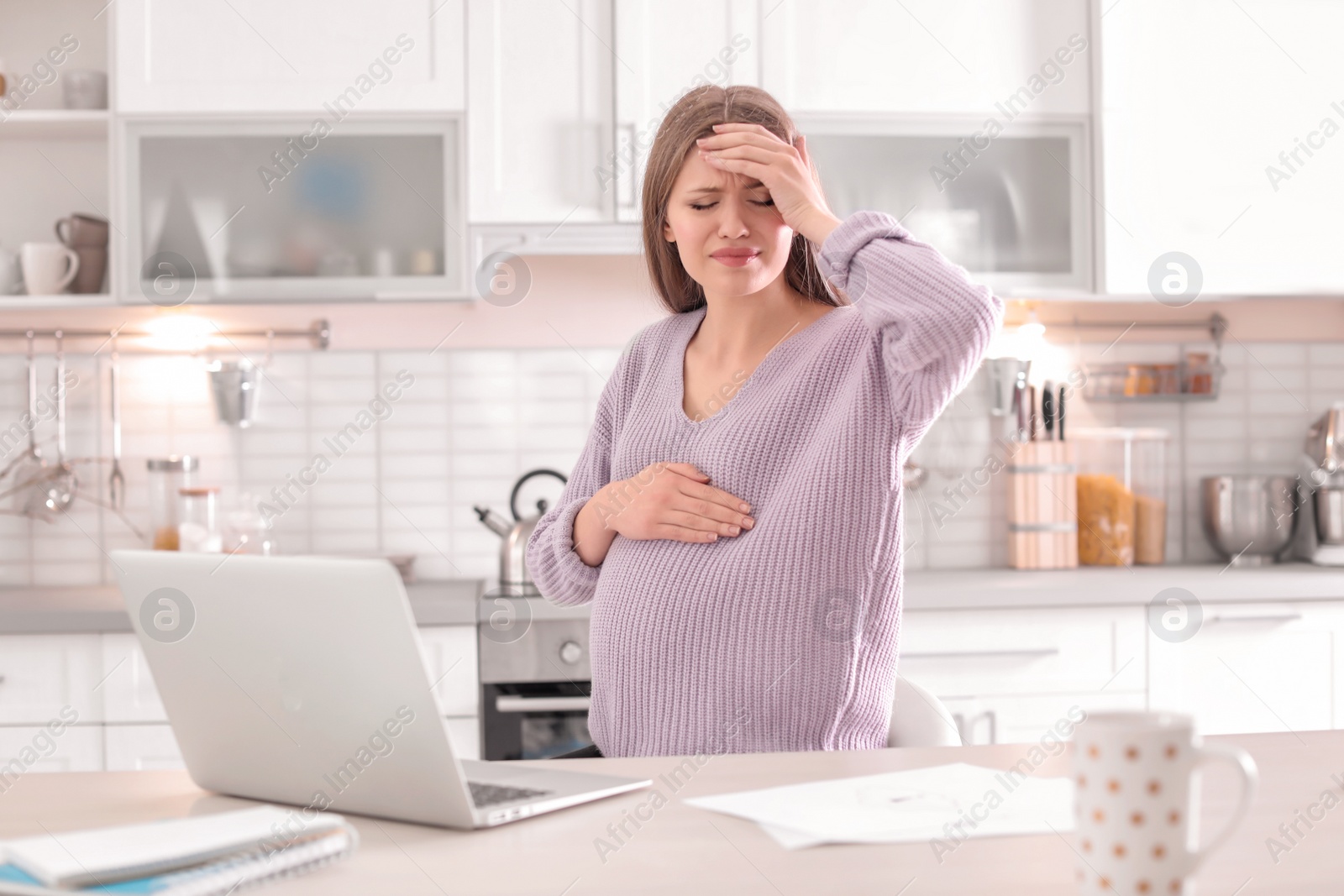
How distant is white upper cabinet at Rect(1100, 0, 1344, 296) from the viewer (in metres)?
2.61

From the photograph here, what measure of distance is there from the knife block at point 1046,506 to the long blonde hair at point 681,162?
144 centimetres

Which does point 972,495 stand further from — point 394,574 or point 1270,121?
point 394,574

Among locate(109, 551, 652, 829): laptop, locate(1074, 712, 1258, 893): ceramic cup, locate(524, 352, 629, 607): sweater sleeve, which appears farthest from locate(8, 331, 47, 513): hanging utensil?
locate(1074, 712, 1258, 893): ceramic cup

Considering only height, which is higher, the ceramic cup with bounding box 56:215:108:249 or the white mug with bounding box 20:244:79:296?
the ceramic cup with bounding box 56:215:108:249

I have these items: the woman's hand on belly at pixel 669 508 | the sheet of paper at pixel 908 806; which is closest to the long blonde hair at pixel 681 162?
the woman's hand on belly at pixel 669 508

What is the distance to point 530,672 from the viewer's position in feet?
7.52

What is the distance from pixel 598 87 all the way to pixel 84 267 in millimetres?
1168

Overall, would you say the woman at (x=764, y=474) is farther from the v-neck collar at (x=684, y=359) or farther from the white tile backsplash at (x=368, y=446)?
the white tile backsplash at (x=368, y=446)

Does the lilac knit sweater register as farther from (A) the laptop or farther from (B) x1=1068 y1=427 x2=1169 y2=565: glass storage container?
(B) x1=1068 y1=427 x2=1169 y2=565: glass storage container

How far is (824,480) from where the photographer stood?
127 cm

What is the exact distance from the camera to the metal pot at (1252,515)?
277 cm

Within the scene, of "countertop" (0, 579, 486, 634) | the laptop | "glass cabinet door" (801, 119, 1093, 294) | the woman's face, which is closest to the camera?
the laptop

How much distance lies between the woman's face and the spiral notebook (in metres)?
0.78

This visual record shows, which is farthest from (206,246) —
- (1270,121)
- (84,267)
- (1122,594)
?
(1270,121)
